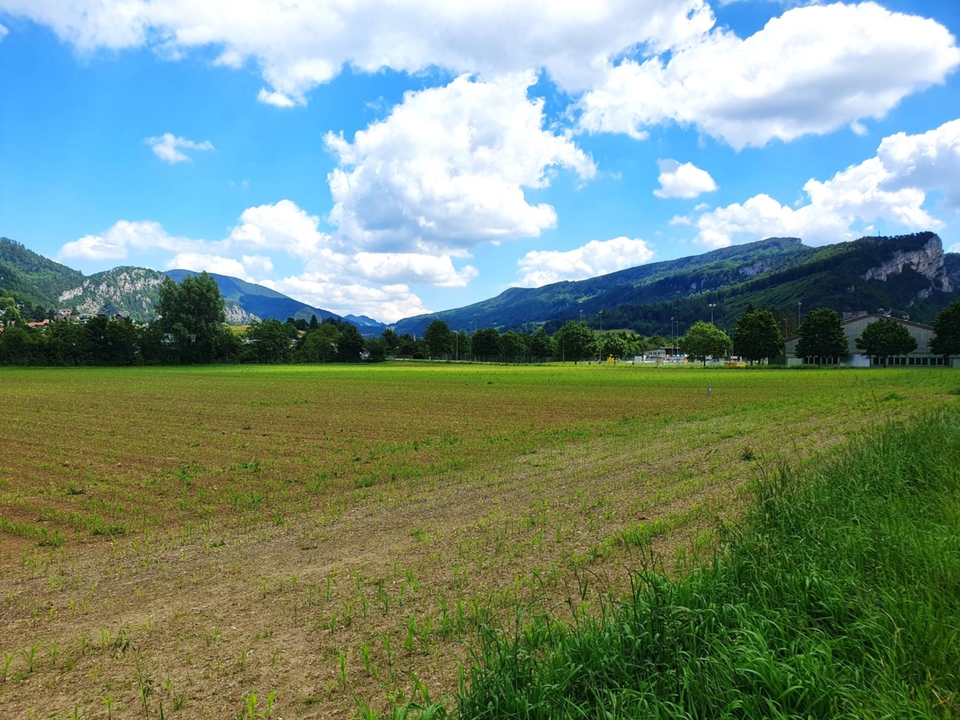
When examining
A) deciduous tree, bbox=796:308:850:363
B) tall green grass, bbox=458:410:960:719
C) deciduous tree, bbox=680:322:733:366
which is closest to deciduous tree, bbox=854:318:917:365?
deciduous tree, bbox=796:308:850:363

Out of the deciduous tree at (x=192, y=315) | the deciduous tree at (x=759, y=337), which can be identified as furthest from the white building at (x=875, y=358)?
the deciduous tree at (x=192, y=315)

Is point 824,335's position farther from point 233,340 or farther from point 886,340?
point 233,340

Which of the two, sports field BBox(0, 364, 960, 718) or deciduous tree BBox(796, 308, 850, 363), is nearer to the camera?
sports field BBox(0, 364, 960, 718)

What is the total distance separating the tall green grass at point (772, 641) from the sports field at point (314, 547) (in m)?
0.85

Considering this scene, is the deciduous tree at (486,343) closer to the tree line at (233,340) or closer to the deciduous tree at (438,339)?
the deciduous tree at (438,339)

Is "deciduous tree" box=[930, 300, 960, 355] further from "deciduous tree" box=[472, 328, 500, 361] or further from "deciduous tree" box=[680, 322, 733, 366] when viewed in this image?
"deciduous tree" box=[472, 328, 500, 361]

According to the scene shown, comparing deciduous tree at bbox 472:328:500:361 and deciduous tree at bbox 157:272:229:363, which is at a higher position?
deciduous tree at bbox 157:272:229:363

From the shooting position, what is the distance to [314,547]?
818 centimetres

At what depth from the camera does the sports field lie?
15.3 feet

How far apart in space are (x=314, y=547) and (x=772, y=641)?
6581 mm

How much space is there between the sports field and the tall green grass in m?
0.85

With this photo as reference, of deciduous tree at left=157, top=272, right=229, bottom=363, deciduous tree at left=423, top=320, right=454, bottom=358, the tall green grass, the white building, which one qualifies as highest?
deciduous tree at left=157, top=272, right=229, bottom=363

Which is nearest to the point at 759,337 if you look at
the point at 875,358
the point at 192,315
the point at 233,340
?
the point at 875,358

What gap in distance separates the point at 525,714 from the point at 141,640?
4.41 meters
